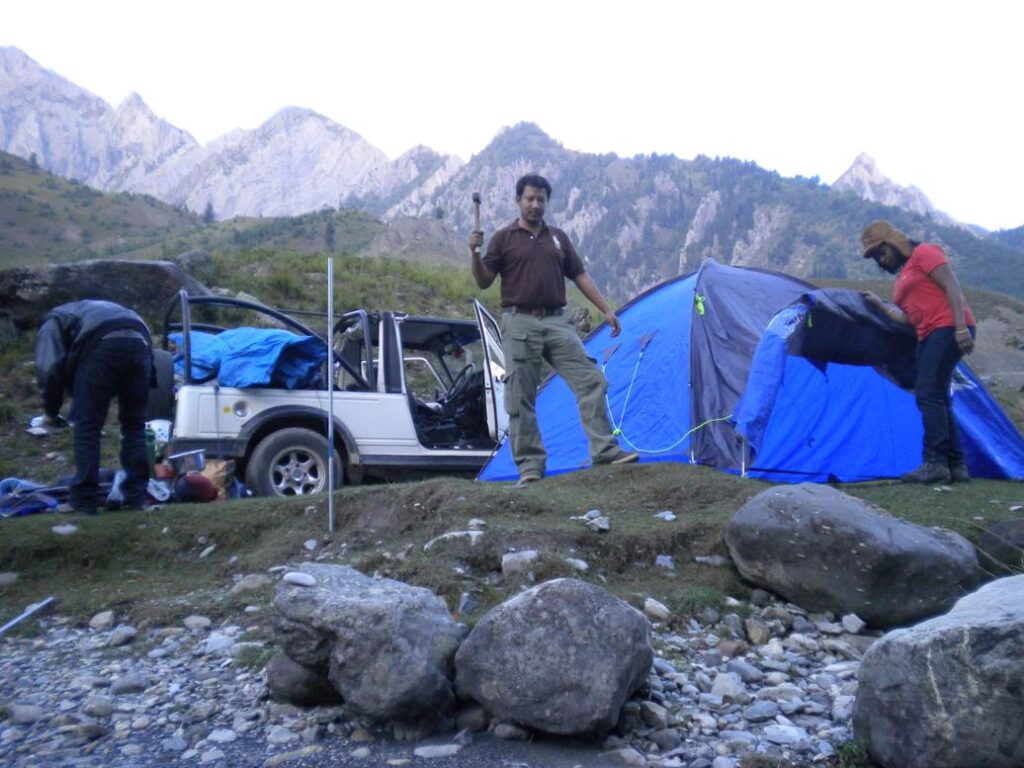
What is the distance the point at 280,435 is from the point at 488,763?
503 centimetres

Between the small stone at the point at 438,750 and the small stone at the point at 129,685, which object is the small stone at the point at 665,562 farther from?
the small stone at the point at 129,685

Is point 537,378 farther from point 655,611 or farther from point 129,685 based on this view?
point 129,685

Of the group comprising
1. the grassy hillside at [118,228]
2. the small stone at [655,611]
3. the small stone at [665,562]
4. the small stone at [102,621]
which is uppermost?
the grassy hillside at [118,228]

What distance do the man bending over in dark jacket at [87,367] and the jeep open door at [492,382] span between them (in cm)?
307

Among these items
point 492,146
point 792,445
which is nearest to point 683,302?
point 792,445

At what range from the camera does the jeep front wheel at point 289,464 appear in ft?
24.5

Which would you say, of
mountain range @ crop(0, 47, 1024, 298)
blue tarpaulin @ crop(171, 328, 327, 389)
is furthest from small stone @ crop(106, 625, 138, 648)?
mountain range @ crop(0, 47, 1024, 298)

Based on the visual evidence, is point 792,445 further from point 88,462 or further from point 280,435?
point 88,462

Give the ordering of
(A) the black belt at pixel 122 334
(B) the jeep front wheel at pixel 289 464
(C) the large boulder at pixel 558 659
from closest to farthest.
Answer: (C) the large boulder at pixel 558 659 < (A) the black belt at pixel 122 334 < (B) the jeep front wheel at pixel 289 464

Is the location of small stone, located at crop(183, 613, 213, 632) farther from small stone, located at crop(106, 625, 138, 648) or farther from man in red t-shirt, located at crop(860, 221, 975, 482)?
Result: man in red t-shirt, located at crop(860, 221, 975, 482)

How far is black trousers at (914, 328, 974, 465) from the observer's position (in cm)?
608

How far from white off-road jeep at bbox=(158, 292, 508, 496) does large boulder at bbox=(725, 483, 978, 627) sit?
3630mm

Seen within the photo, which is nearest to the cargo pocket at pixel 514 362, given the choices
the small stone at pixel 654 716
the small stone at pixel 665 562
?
the small stone at pixel 665 562

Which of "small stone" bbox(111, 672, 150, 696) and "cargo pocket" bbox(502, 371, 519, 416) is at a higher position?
"cargo pocket" bbox(502, 371, 519, 416)
